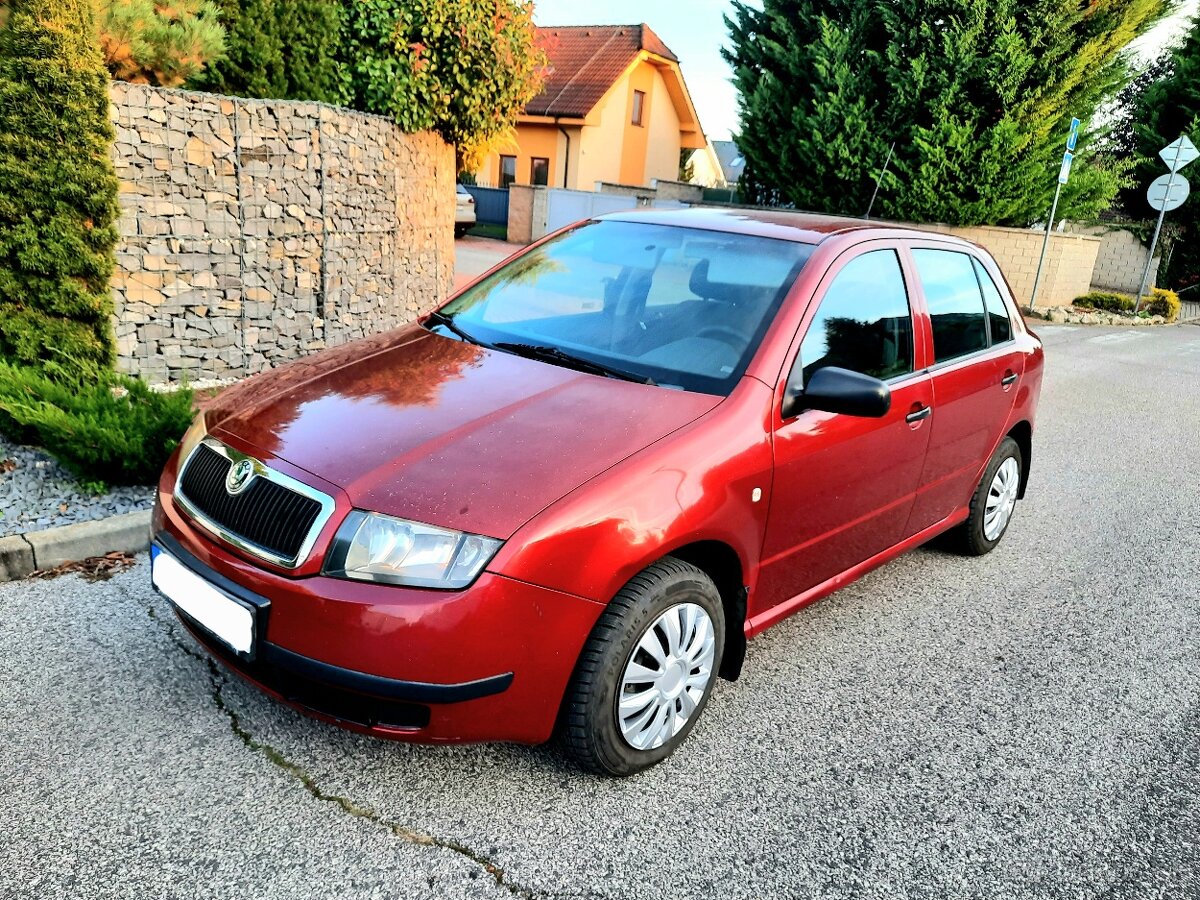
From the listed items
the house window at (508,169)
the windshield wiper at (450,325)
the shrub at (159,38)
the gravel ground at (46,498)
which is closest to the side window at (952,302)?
the windshield wiper at (450,325)

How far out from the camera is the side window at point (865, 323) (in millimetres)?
3473

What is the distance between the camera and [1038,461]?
23.9ft

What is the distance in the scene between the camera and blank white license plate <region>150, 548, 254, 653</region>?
263cm

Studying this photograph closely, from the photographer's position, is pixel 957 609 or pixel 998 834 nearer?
pixel 998 834

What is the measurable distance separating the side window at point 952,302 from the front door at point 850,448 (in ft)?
0.69

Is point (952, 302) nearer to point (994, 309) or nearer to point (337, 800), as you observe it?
point (994, 309)

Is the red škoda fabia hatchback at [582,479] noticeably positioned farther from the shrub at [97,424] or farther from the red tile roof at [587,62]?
the red tile roof at [587,62]

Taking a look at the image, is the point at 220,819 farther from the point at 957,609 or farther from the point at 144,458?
the point at 957,609

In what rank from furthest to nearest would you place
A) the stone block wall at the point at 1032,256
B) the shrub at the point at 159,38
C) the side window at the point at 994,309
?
the stone block wall at the point at 1032,256 < the shrub at the point at 159,38 < the side window at the point at 994,309

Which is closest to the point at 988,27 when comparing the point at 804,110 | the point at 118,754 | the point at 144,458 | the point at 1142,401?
the point at 804,110

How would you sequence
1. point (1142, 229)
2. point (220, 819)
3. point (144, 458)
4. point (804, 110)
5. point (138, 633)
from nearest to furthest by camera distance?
point (220, 819)
point (138, 633)
point (144, 458)
point (804, 110)
point (1142, 229)

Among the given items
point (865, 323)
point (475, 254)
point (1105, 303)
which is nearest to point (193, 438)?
point (865, 323)

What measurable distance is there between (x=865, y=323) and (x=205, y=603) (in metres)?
2.57

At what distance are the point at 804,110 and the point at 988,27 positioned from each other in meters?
3.40
